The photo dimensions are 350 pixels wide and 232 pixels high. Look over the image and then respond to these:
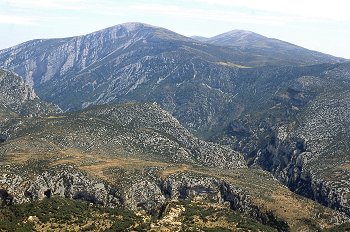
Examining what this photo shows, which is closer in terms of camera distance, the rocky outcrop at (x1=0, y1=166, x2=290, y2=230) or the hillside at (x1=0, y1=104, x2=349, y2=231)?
the hillside at (x1=0, y1=104, x2=349, y2=231)

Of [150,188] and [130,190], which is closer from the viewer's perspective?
[130,190]

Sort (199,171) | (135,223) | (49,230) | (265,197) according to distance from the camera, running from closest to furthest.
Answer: (49,230)
(135,223)
(265,197)
(199,171)

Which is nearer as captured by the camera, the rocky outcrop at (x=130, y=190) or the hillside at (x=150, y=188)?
the hillside at (x=150, y=188)

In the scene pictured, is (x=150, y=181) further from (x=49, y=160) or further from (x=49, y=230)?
(x=49, y=230)

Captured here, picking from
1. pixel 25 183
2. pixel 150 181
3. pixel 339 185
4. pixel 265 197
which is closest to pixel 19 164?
pixel 25 183

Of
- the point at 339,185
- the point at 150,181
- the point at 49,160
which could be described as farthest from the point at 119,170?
the point at 339,185

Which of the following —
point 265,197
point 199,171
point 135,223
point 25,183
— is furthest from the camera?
point 199,171

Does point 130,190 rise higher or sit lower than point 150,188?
higher

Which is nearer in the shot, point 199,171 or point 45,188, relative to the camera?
point 45,188

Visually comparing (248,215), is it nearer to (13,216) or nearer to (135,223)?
(135,223)
